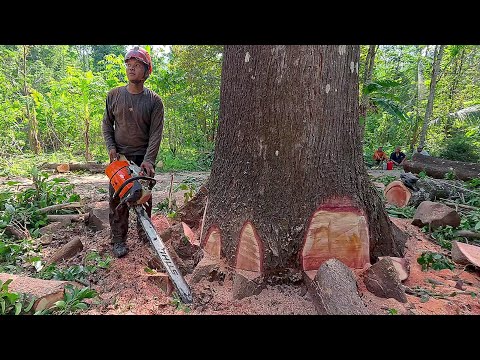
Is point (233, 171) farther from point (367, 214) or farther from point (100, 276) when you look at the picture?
point (100, 276)

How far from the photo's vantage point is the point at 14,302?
180 centimetres

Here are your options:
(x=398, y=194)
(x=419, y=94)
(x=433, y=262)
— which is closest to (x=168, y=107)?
(x=398, y=194)

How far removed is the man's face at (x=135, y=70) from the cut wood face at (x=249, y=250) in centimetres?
152

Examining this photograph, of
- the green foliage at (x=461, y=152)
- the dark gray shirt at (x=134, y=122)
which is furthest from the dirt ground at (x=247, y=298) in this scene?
the green foliage at (x=461, y=152)

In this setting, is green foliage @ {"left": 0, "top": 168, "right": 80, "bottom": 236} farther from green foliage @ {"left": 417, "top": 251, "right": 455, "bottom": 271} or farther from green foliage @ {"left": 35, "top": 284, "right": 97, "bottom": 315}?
green foliage @ {"left": 417, "top": 251, "right": 455, "bottom": 271}

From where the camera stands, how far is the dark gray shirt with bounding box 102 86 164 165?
267 cm

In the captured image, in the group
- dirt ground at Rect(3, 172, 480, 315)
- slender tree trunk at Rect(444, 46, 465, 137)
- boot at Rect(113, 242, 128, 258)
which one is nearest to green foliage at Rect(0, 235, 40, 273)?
dirt ground at Rect(3, 172, 480, 315)

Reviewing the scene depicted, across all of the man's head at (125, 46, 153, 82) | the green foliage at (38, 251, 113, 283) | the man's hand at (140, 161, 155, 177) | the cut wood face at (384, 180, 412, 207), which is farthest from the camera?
the cut wood face at (384, 180, 412, 207)

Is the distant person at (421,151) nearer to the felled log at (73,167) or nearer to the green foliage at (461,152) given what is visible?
the green foliage at (461,152)

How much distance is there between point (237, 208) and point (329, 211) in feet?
2.17

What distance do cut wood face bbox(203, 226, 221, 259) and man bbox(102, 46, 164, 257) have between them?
2.39 ft

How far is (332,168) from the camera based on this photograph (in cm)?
221

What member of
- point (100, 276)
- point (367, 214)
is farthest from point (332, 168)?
point (100, 276)

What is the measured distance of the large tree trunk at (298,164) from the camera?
214 centimetres
